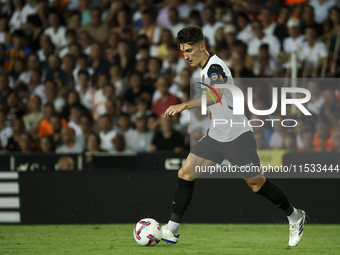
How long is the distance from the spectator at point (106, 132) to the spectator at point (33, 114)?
146 cm

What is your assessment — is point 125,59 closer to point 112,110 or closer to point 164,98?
point 112,110

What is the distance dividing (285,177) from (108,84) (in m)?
3.82

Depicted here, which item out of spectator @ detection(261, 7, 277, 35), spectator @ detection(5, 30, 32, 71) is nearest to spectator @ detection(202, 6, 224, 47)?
spectator @ detection(261, 7, 277, 35)

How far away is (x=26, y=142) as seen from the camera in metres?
8.65

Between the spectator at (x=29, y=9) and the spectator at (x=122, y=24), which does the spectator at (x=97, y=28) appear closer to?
the spectator at (x=122, y=24)

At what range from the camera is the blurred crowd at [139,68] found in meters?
8.12

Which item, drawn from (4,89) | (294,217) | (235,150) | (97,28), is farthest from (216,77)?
(97,28)

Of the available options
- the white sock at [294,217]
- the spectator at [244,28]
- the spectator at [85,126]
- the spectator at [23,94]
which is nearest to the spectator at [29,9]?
the spectator at [23,94]

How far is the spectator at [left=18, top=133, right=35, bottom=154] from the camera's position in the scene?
864 cm

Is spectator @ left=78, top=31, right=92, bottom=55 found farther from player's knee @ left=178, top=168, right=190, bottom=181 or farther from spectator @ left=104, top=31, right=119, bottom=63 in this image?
player's knee @ left=178, top=168, right=190, bottom=181

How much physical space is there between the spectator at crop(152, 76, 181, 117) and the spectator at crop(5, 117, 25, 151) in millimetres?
2320

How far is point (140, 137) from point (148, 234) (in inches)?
131

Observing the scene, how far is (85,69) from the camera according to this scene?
10164 mm

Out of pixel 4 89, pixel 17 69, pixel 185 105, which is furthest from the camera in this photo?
pixel 17 69
